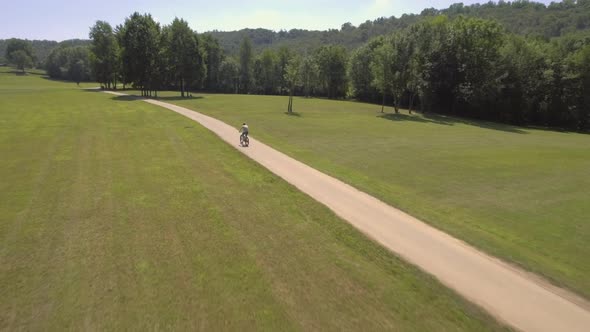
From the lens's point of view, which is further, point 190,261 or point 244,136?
point 244,136

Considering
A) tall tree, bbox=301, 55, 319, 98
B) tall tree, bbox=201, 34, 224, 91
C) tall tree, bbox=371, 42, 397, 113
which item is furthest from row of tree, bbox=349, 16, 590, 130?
tall tree, bbox=201, 34, 224, 91

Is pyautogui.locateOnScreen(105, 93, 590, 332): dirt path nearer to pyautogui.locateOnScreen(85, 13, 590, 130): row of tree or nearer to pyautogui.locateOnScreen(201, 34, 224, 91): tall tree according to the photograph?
pyautogui.locateOnScreen(85, 13, 590, 130): row of tree

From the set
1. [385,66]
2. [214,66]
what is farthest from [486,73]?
[214,66]

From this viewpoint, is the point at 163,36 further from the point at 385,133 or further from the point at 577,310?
the point at 577,310

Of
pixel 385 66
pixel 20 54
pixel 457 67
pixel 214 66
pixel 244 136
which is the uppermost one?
pixel 20 54

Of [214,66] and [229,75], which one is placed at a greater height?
[214,66]

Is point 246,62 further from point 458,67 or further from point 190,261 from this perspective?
point 190,261
